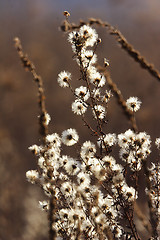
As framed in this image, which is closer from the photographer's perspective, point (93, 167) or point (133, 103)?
point (93, 167)

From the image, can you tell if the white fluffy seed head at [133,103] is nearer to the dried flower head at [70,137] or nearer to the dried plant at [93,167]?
the dried plant at [93,167]

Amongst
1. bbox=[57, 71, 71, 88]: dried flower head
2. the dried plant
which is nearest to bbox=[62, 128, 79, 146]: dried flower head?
the dried plant

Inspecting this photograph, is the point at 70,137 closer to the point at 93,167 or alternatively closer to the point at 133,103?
the point at 93,167

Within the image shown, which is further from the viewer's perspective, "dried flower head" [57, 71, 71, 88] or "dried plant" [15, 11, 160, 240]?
"dried flower head" [57, 71, 71, 88]

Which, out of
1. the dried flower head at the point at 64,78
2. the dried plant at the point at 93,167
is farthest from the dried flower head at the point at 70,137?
the dried flower head at the point at 64,78

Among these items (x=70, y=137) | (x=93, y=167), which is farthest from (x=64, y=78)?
(x=93, y=167)

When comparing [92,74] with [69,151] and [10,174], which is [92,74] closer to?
[69,151]

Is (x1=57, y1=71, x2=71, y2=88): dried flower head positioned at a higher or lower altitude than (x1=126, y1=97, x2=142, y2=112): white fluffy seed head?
higher

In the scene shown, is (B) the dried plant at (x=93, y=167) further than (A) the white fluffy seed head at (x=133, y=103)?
A: No

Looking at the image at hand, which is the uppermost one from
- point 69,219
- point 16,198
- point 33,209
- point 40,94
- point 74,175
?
point 16,198

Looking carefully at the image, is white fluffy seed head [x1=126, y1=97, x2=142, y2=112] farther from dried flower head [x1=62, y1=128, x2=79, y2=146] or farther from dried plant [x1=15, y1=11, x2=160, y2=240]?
dried flower head [x1=62, y1=128, x2=79, y2=146]

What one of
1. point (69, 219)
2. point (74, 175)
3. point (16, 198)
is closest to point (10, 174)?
point (16, 198)
